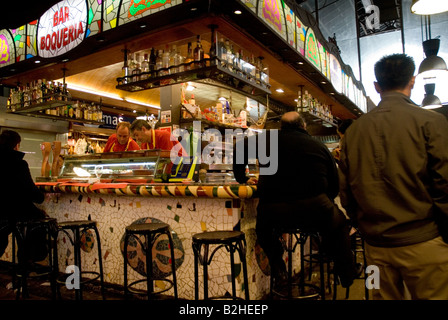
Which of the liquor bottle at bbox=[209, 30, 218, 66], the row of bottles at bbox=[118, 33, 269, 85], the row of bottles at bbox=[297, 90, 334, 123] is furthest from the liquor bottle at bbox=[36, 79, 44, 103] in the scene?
the row of bottles at bbox=[297, 90, 334, 123]

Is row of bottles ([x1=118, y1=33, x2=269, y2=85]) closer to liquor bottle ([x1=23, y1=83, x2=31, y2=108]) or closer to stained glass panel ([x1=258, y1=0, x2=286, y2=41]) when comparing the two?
stained glass panel ([x1=258, y1=0, x2=286, y2=41])

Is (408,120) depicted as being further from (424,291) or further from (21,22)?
(21,22)

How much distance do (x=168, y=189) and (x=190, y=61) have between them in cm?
165

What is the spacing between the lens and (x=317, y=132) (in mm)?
11078

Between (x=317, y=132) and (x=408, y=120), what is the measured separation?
9.79 meters

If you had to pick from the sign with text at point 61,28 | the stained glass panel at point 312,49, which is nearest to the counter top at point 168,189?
the sign with text at point 61,28

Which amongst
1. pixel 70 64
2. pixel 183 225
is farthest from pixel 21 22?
pixel 183 225

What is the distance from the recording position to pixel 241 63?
154 inches

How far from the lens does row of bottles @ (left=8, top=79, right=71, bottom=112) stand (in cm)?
486

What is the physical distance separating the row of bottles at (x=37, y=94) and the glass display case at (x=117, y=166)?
121 cm

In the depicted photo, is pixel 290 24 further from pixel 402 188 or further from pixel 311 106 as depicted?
pixel 402 188

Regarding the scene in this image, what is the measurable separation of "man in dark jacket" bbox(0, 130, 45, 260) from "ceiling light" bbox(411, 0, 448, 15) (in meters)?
3.87

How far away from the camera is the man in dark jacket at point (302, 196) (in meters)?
2.24

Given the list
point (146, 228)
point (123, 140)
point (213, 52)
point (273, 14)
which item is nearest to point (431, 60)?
point (273, 14)
